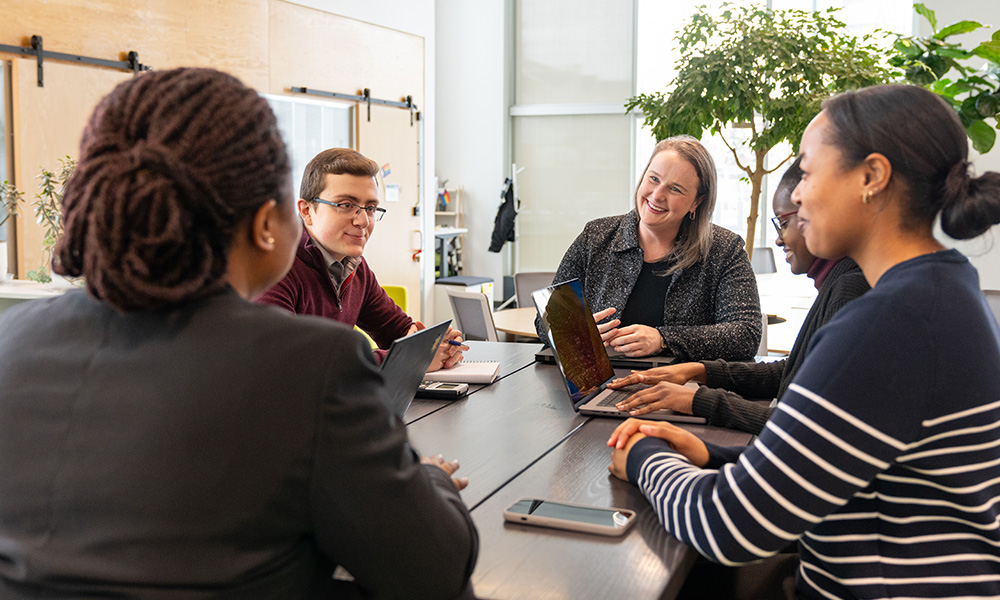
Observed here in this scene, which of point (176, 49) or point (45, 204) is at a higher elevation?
point (176, 49)

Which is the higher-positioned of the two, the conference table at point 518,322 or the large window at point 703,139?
the large window at point 703,139

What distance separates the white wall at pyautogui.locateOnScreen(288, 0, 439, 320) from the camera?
6238 millimetres

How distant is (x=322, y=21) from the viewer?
19.6ft

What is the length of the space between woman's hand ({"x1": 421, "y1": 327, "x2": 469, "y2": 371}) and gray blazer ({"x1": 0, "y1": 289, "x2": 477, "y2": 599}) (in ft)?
4.78

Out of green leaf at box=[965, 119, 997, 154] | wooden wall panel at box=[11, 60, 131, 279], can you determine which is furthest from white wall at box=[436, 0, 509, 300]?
green leaf at box=[965, 119, 997, 154]

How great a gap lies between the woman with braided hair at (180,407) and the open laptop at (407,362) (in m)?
0.62

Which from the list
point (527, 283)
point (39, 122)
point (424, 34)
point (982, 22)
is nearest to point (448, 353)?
point (527, 283)

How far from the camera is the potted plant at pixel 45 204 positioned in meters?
3.96

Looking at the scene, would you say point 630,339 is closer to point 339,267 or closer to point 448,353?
point 448,353

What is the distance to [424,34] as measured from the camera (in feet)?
22.6

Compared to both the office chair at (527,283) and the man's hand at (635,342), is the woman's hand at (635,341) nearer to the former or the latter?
the man's hand at (635,342)

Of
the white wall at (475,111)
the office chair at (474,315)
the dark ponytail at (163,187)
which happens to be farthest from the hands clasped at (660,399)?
the white wall at (475,111)

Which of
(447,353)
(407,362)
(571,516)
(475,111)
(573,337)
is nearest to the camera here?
(571,516)

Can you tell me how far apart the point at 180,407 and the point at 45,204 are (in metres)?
3.84
